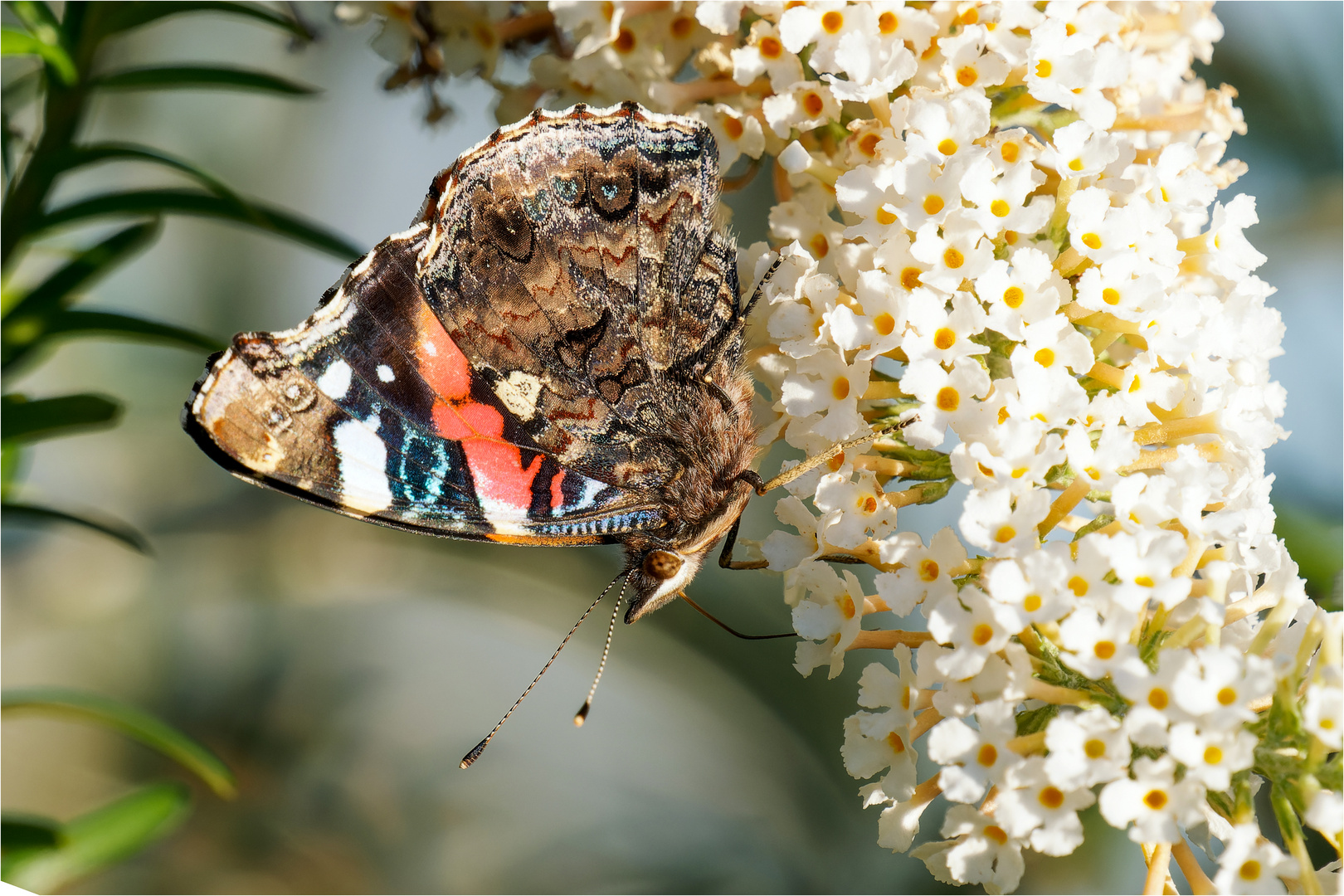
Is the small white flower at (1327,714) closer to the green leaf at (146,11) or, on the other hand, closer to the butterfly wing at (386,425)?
the butterfly wing at (386,425)

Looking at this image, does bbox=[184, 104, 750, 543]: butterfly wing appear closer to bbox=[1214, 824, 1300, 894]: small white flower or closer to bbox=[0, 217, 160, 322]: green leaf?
bbox=[0, 217, 160, 322]: green leaf

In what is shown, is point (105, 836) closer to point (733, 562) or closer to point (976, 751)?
point (733, 562)

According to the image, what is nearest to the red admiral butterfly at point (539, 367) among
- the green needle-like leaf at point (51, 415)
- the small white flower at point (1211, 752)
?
the green needle-like leaf at point (51, 415)

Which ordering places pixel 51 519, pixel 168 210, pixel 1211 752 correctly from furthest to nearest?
pixel 168 210, pixel 51 519, pixel 1211 752

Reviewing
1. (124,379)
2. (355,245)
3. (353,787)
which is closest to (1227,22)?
(355,245)

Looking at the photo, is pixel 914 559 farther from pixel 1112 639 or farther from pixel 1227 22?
pixel 1227 22

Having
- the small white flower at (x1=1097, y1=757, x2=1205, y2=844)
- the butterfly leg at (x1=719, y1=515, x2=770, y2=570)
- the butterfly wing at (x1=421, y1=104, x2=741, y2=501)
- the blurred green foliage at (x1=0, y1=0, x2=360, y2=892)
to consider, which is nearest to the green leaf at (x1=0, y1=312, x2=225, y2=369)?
the blurred green foliage at (x1=0, y1=0, x2=360, y2=892)

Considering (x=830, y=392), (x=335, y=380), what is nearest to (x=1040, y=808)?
(x=830, y=392)
